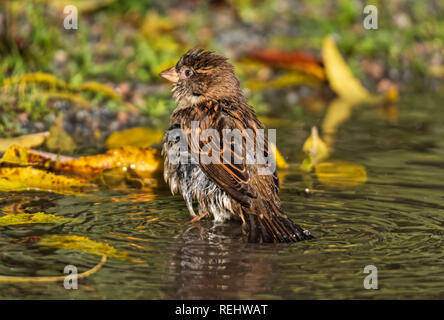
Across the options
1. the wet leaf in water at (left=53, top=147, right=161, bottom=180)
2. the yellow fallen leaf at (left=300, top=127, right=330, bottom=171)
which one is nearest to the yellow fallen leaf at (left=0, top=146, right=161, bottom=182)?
the wet leaf in water at (left=53, top=147, right=161, bottom=180)

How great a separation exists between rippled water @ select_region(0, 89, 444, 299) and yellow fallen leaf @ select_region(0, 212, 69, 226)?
0.16 ft

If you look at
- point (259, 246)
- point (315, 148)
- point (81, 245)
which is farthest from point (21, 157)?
point (315, 148)

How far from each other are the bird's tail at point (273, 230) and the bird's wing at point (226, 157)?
0.12m

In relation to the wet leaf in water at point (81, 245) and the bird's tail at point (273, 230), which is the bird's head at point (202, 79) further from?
the wet leaf in water at point (81, 245)

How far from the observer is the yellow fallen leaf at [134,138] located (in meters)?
7.48

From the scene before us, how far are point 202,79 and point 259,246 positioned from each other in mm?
1507

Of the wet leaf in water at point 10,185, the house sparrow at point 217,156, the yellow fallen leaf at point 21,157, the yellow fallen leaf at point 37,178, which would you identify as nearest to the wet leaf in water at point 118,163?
the yellow fallen leaf at point 21,157

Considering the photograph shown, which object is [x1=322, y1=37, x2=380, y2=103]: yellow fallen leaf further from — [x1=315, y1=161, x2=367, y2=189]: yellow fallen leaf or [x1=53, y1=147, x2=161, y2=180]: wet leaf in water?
[x1=53, y1=147, x2=161, y2=180]: wet leaf in water

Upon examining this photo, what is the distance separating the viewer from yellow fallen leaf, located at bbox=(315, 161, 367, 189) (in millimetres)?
6500

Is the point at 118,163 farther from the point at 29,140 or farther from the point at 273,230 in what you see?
the point at 273,230

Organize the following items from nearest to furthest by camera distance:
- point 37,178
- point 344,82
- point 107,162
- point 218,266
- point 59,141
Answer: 1. point 218,266
2. point 37,178
3. point 107,162
4. point 59,141
5. point 344,82

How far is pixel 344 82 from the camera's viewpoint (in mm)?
9789

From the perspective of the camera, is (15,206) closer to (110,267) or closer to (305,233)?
(110,267)
